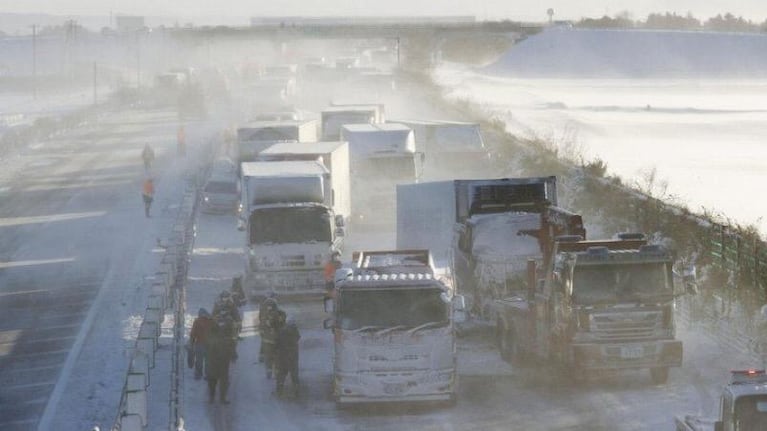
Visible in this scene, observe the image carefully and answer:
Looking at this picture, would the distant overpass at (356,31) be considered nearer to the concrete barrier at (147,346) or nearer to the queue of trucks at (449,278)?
the queue of trucks at (449,278)

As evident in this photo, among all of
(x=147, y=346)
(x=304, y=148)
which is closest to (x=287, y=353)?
(x=147, y=346)

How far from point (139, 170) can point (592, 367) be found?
1918 inches

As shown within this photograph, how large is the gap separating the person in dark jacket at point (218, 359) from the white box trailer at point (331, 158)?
46.2 ft

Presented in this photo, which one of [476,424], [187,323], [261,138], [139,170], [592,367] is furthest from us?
[139,170]

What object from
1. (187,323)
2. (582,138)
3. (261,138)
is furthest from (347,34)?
(187,323)

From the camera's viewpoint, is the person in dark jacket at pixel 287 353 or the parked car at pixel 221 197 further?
the parked car at pixel 221 197

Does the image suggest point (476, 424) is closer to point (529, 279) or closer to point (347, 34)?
point (529, 279)

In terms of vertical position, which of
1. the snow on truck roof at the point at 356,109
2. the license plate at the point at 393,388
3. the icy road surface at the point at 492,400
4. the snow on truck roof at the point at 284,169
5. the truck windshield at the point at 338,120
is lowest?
the icy road surface at the point at 492,400

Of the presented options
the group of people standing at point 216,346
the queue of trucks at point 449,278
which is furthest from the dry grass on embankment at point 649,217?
the group of people standing at point 216,346

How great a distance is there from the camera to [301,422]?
2203cm

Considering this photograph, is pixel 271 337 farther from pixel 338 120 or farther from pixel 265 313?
pixel 338 120

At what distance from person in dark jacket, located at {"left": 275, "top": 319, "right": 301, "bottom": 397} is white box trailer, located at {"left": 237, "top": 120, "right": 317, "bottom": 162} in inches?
1088

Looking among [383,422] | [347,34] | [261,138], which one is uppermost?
[347,34]

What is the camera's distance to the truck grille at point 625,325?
76.1 ft
